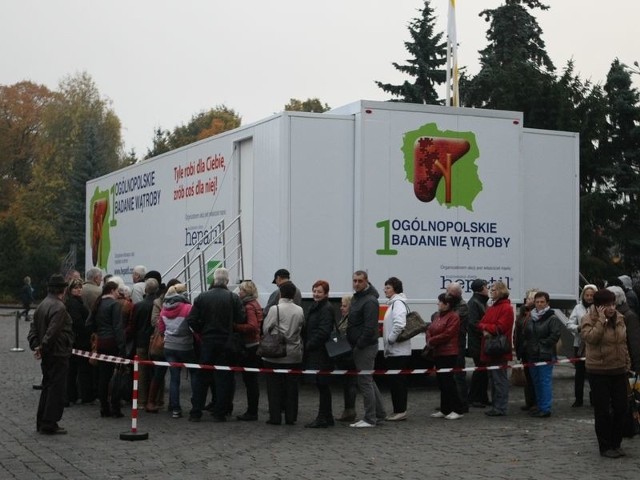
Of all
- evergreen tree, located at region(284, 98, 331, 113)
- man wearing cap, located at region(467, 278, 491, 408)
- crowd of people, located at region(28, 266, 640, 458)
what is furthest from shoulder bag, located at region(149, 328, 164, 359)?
evergreen tree, located at region(284, 98, 331, 113)

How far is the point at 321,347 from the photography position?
1270 centimetres

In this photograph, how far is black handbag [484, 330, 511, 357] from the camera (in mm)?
13469

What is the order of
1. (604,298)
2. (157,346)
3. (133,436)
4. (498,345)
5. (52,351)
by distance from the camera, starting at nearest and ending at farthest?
1. (604,298)
2. (133,436)
3. (52,351)
4. (498,345)
5. (157,346)

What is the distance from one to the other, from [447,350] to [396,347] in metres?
0.64

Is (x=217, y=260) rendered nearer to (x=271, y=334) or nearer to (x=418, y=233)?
(x=418, y=233)

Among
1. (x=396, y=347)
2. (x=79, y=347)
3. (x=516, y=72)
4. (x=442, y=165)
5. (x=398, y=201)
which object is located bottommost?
(x=79, y=347)

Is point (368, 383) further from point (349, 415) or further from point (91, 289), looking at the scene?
point (91, 289)

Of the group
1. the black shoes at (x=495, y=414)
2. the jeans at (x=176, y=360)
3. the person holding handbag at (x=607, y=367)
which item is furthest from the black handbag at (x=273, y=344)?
the person holding handbag at (x=607, y=367)

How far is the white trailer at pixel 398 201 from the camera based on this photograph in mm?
15430

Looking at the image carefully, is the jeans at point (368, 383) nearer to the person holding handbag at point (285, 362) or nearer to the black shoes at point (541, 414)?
the person holding handbag at point (285, 362)

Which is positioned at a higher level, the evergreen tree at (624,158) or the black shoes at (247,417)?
the evergreen tree at (624,158)

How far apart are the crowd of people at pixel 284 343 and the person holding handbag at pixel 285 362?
13 mm

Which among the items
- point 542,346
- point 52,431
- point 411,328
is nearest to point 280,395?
point 411,328

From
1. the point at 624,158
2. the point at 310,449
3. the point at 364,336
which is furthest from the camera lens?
the point at 624,158
